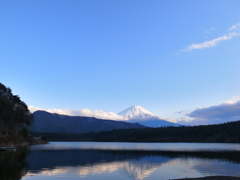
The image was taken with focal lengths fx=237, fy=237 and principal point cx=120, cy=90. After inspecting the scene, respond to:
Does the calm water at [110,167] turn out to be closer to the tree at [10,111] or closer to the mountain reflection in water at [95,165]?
the mountain reflection in water at [95,165]

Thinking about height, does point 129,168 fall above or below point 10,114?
below

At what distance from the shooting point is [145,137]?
19875cm

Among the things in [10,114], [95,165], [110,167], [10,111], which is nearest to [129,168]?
[110,167]

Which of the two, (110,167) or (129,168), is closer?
(129,168)

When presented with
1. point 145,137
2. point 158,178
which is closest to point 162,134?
point 145,137

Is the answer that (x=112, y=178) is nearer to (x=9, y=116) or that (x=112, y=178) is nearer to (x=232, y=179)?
(x=232, y=179)

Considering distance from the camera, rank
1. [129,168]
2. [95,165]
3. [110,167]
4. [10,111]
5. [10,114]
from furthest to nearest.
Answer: [10,114] < [10,111] < [95,165] < [110,167] < [129,168]

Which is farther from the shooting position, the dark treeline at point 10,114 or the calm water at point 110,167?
the dark treeline at point 10,114

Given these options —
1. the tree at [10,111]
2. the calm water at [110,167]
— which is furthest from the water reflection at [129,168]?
the tree at [10,111]

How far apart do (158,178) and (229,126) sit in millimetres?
163128

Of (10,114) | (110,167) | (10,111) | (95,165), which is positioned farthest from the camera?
(10,114)

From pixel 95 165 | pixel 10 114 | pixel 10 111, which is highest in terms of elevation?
pixel 10 111

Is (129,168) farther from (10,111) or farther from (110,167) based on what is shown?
A: (10,111)

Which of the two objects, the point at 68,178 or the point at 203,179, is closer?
the point at 203,179
